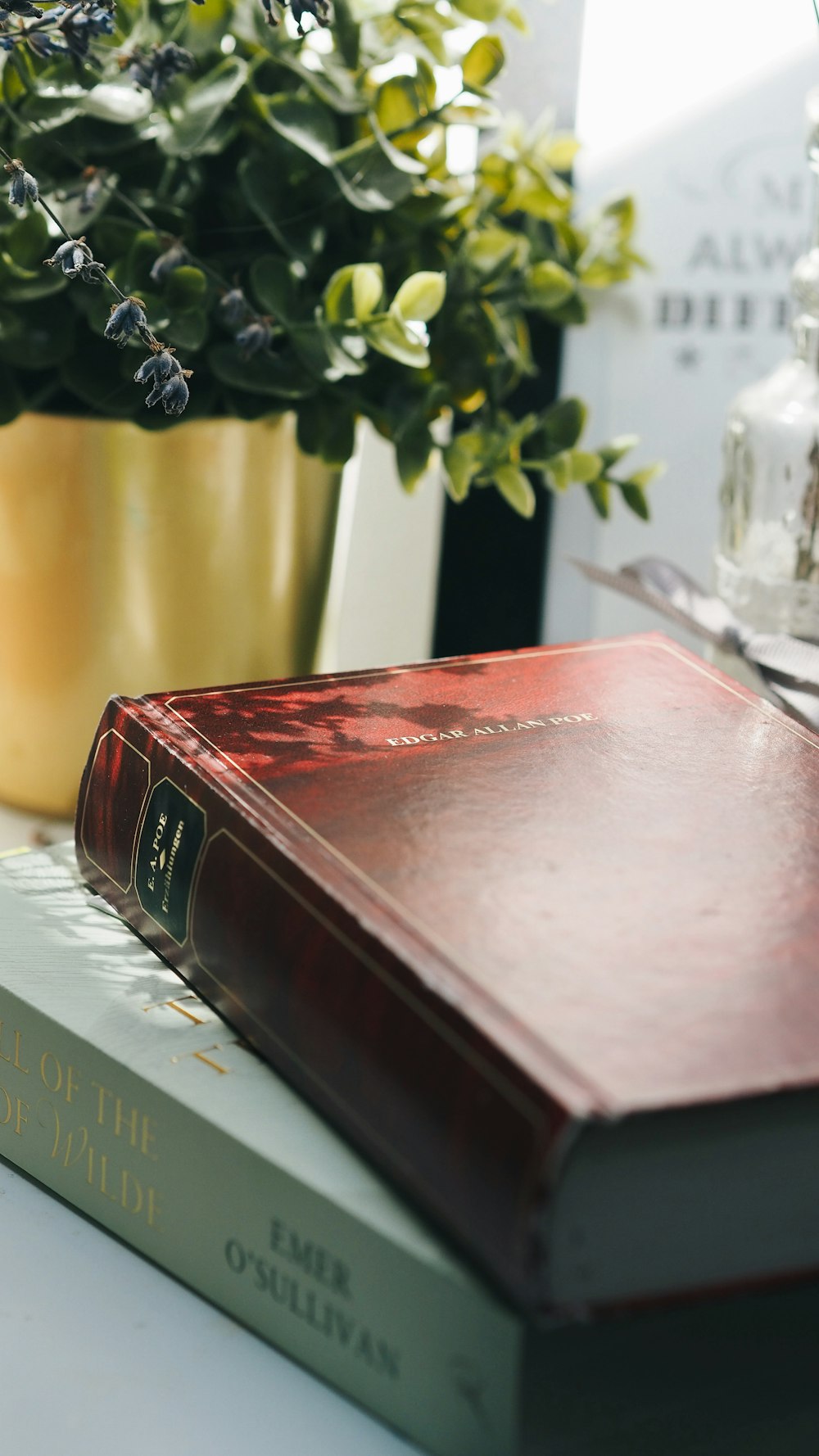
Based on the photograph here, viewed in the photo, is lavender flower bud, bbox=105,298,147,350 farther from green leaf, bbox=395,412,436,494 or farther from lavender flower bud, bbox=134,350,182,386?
green leaf, bbox=395,412,436,494

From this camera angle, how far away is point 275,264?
1.82ft

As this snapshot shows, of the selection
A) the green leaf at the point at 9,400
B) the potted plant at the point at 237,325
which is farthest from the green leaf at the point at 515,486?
the green leaf at the point at 9,400

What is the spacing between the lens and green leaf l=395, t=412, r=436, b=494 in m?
0.59

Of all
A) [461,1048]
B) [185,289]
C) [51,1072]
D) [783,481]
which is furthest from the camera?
[783,481]

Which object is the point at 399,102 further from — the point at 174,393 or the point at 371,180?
the point at 174,393

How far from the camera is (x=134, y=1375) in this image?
37cm

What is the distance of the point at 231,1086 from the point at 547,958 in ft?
0.35

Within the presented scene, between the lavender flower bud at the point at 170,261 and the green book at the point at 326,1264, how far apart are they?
25 cm

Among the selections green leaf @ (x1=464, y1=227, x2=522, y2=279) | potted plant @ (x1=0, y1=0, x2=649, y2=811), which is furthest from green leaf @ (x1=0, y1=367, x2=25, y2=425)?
green leaf @ (x1=464, y1=227, x2=522, y2=279)

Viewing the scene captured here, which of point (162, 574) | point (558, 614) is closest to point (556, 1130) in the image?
point (162, 574)

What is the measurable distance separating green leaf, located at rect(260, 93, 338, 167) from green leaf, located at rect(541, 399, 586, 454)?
16cm

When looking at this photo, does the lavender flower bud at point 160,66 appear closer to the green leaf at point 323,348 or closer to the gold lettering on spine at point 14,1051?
the green leaf at point 323,348

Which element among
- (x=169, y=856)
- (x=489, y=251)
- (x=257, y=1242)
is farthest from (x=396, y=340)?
(x=257, y=1242)

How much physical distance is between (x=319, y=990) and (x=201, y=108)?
0.35 meters
